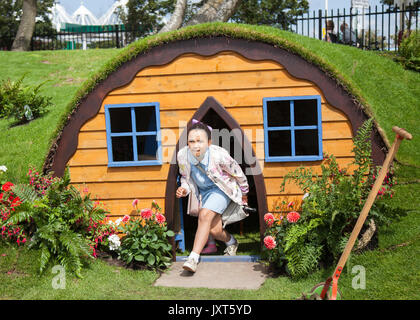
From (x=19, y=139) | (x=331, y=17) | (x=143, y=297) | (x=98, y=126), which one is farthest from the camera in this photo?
(x=331, y=17)

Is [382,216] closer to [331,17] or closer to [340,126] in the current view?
[340,126]

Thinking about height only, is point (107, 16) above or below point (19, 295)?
above

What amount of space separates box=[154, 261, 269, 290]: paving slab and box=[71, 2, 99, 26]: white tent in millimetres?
32024

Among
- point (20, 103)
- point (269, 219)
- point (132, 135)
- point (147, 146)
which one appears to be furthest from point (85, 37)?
point (269, 219)

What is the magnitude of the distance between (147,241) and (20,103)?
5948 mm

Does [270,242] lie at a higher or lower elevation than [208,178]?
lower

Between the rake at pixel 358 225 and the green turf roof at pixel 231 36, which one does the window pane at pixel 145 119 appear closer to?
the green turf roof at pixel 231 36

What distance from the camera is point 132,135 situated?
19.3 ft

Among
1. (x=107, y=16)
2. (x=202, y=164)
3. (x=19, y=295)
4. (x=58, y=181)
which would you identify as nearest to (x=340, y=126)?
(x=202, y=164)

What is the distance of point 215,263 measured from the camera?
18.6 feet

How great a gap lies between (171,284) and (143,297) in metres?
0.51

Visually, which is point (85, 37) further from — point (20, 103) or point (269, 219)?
point (269, 219)

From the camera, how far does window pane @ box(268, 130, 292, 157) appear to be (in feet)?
24.5

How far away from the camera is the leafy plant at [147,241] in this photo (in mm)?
5391
